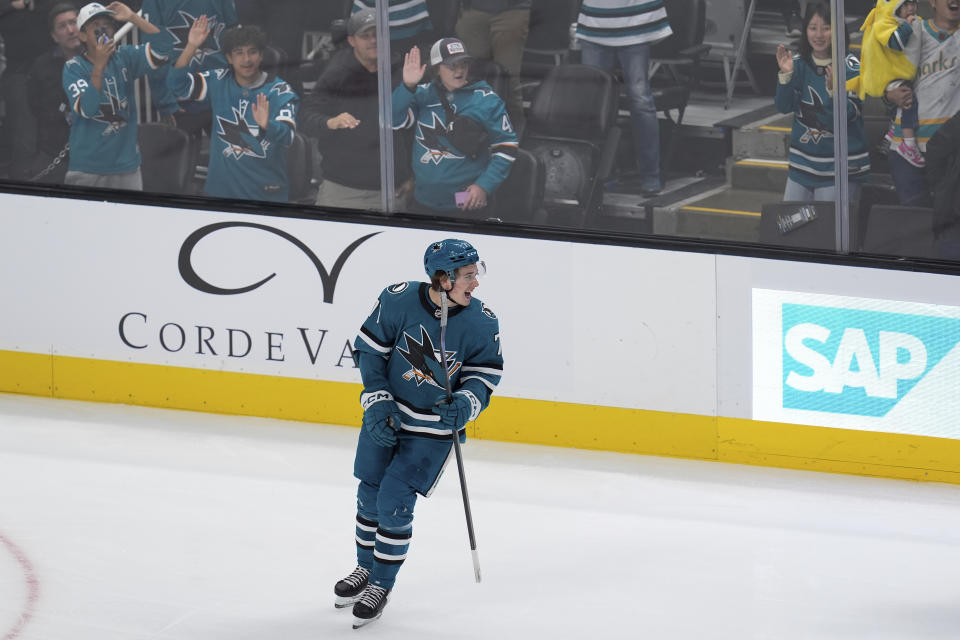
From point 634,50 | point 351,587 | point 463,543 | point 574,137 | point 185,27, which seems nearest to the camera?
point 351,587

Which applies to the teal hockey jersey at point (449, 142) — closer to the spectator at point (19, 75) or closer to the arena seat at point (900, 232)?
the arena seat at point (900, 232)

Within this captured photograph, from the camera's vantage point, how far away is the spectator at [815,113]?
18.3 feet

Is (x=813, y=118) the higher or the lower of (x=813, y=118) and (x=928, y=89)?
the lower

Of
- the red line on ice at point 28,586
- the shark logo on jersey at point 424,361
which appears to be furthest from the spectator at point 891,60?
the red line on ice at point 28,586

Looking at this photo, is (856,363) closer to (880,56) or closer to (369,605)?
(880,56)

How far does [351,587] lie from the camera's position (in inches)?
179

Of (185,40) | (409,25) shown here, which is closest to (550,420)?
(409,25)

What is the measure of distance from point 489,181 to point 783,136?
3.97 feet

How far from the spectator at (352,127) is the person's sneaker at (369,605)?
7.22 ft

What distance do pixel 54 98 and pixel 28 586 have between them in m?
2.61

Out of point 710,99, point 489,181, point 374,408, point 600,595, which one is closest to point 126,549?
point 374,408

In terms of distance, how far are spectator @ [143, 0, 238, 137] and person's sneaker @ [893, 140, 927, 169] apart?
2808 millimetres

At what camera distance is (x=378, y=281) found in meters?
6.20

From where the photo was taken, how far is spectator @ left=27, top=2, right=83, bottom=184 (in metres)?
6.43
